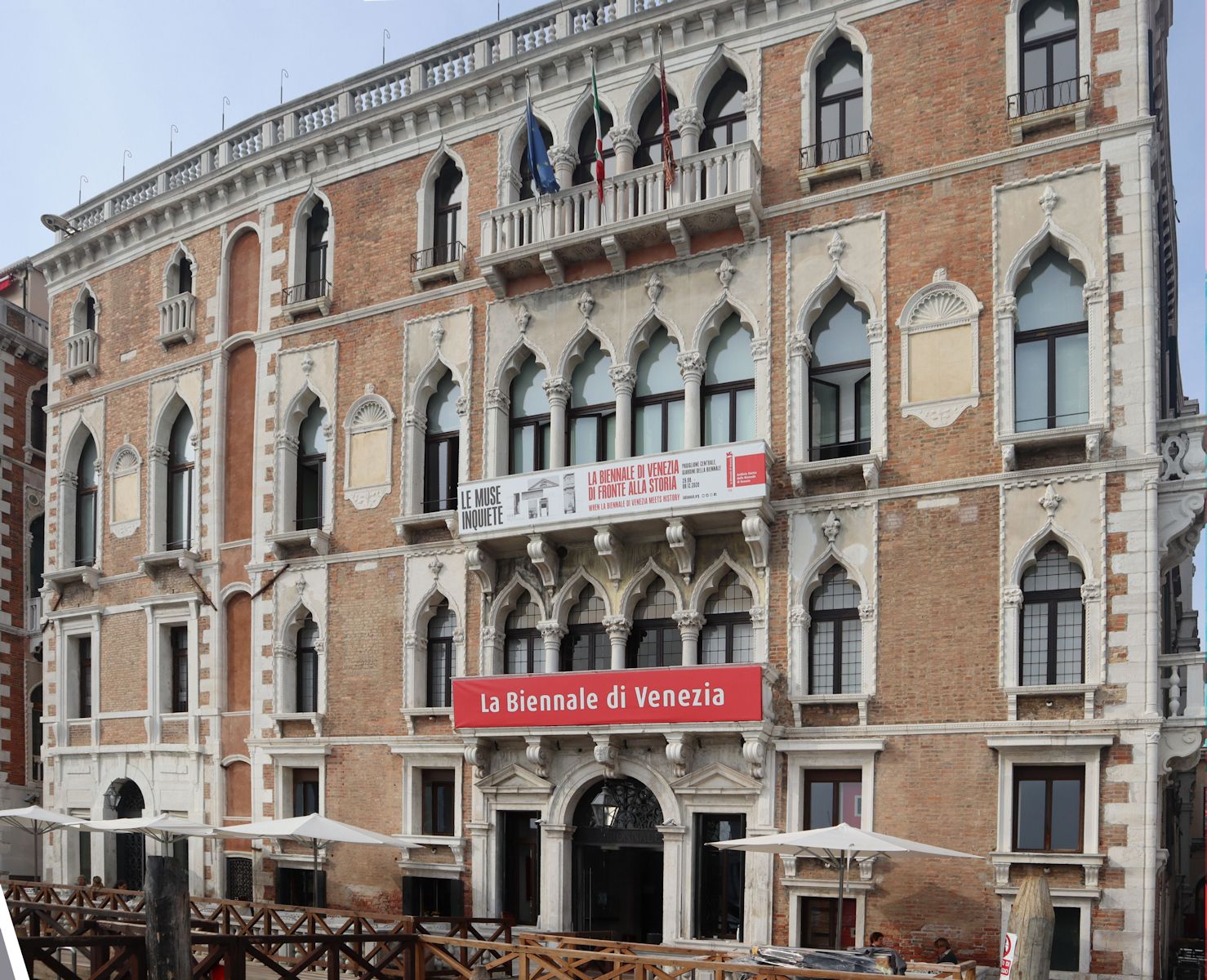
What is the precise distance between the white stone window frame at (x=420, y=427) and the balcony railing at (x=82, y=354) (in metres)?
9.05

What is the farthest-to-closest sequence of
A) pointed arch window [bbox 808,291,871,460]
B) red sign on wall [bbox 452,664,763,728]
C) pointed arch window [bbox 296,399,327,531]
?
pointed arch window [bbox 296,399,327,531] < pointed arch window [bbox 808,291,871,460] < red sign on wall [bbox 452,664,763,728]

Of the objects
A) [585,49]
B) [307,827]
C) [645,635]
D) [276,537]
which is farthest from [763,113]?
[307,827]

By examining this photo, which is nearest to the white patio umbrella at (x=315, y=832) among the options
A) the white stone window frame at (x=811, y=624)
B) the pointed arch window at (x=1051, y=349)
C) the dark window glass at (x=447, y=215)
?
the white stone window frame at (x=811, y=624)

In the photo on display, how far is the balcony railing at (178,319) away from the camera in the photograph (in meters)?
23.8

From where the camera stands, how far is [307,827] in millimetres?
17719

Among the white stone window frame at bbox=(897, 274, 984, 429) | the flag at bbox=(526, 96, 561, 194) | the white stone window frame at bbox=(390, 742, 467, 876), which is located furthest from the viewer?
the white stone window frame at bbox=(390, 742, 467, 876)

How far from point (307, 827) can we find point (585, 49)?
12.0 metres

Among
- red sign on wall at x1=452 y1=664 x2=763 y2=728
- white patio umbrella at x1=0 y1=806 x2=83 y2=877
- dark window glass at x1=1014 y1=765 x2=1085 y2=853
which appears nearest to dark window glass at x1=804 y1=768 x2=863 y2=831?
red sign on wall at x1=452 y1=664 x2=763 y2=728

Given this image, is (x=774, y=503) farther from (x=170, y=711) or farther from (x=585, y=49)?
(x=170, y=711)

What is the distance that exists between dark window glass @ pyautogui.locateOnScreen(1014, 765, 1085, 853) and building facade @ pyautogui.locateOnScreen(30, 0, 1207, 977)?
37mm

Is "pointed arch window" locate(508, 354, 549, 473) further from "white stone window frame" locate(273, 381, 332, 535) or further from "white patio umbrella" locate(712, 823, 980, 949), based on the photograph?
"white patio umbrella" locate(712, 823, 980, 949)

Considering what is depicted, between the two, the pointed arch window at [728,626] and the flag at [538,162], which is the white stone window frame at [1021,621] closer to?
the pointed arch window at [728,626]

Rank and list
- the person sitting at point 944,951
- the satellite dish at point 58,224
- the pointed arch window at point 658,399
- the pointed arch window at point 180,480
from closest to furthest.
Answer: the person sitting at point 944,951 → the pointed arch window at point 658,399 → the pointed arch window at point 180,480 → the satellite dish at point 58,224

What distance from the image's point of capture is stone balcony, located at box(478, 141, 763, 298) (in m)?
17.4
